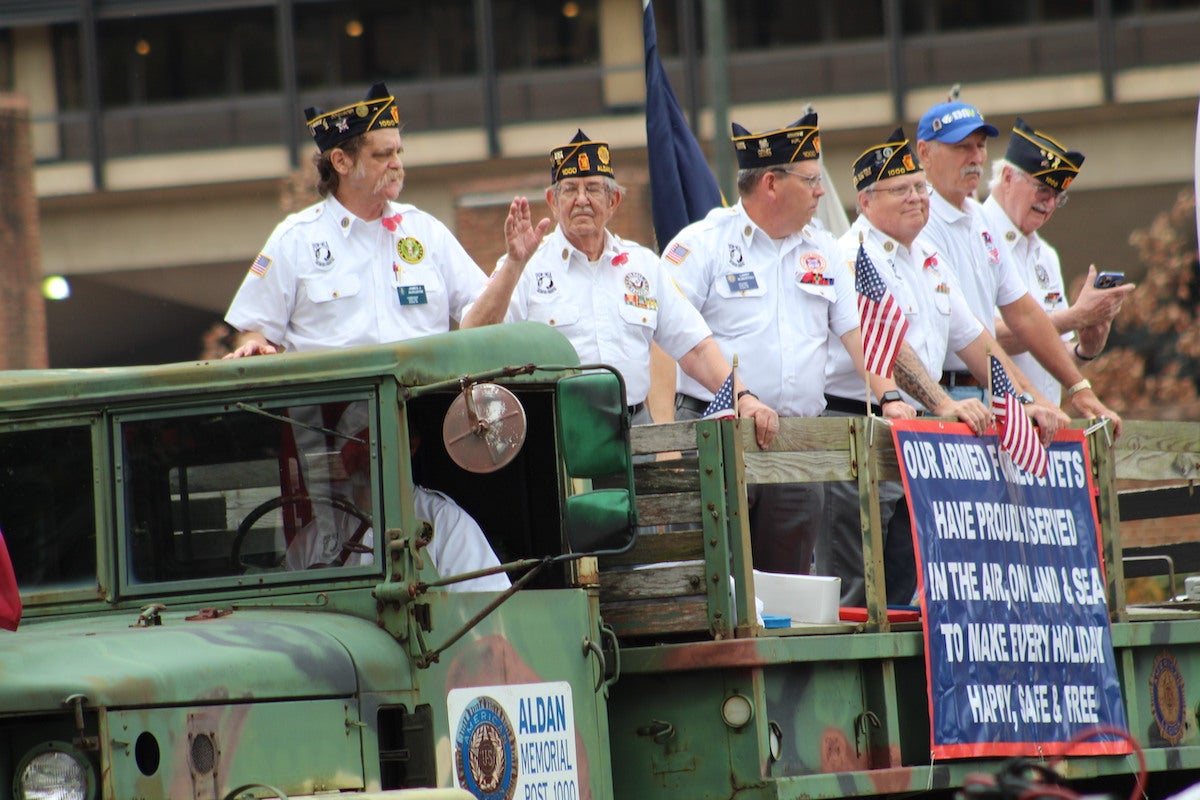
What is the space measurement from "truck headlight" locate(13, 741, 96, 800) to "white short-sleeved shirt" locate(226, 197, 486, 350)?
2403 millimetres

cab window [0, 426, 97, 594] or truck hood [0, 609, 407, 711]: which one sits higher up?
cab window [0, 426, 97, 594]

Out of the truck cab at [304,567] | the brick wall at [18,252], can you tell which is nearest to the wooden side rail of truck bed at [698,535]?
the truck cab at [304,567]

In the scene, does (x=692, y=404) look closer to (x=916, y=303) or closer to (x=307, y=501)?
(x=916, y=303)

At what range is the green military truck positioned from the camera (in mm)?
4508

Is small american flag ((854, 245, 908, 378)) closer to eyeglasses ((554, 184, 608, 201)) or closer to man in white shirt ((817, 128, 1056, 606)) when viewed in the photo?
man in white shirt ((817, 128, 1056, 606))

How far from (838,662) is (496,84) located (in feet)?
76.0

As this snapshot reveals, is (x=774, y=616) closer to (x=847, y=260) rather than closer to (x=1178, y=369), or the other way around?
(x=847, y=260)

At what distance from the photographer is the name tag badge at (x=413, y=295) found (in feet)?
21.8

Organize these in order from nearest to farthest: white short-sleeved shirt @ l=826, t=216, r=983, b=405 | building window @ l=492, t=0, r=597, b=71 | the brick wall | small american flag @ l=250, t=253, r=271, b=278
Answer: small american flag @ l=250, t=253, r=271, b=278, white short-sleeved shirt @ l=826, t=216, r=983, b=405, the brick wall, building window @ l=492, t=0, r=597, b=71

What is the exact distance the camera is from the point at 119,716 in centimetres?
431

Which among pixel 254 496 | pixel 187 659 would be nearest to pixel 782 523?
pixel 254 496

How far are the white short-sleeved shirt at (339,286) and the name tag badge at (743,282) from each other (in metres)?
1.33

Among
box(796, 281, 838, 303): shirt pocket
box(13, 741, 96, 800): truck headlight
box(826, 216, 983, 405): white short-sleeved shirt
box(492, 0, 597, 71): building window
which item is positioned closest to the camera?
box(13, 741, 96, 800): truck headlight

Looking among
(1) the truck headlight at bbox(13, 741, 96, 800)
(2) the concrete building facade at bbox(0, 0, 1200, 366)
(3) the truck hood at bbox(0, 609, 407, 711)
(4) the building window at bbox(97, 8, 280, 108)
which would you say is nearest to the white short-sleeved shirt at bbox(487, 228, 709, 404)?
(3) the truck hood at bbox(0, 609, 407, 711)
